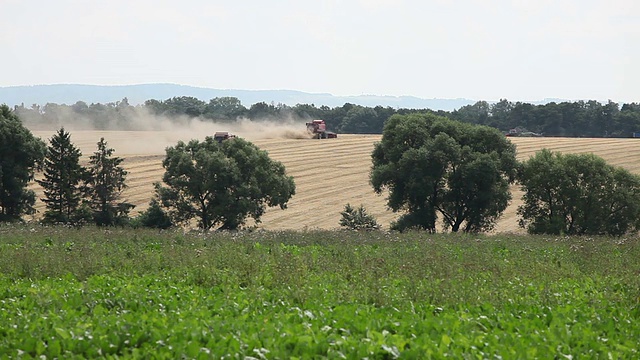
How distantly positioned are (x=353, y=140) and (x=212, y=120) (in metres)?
32.7

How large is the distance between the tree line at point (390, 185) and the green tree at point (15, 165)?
0.07 meters

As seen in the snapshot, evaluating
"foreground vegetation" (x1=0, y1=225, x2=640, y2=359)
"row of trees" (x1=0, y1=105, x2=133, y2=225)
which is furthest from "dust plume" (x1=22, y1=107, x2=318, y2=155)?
"foreground vegetation" (x1=0, y1=225, x2=640, y2=359)

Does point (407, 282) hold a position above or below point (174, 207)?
above

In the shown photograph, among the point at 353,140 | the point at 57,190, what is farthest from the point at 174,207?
the point at 353,140

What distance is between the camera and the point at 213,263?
58.7 ft

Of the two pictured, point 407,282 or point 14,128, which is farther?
point 14,128

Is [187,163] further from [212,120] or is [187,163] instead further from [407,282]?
[212,120]

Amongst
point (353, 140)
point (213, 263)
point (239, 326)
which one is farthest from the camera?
point (353, 140)

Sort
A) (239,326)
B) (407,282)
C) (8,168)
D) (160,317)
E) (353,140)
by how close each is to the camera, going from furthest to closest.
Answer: (353,140)
(8,168)
(407,282)
(160,317)
(239,326)

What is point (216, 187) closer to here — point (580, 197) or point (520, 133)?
point (580, 197)

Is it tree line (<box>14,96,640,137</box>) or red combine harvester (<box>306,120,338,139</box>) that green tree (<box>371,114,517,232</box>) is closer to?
red combine harvester (<box>306,120,338,139</box>)

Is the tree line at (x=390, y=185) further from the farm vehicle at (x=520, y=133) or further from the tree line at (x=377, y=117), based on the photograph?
Answer: the tree line at (x=377, y=117)

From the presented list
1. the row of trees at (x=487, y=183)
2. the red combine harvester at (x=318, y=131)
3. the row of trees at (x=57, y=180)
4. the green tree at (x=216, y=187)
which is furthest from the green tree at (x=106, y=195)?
the red combine harvester at (x=318, y=131)

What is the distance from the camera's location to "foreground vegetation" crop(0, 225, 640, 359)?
9.57 meters
